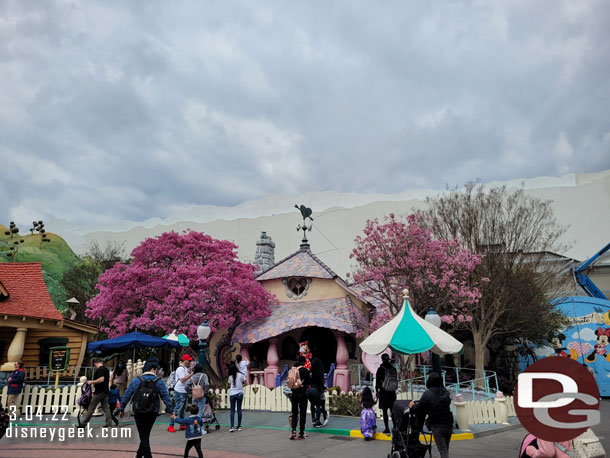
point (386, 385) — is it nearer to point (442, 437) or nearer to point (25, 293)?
point (442, 437)

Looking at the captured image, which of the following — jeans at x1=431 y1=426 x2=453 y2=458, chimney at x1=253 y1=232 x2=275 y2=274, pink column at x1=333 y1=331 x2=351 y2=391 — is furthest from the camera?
chimney at x1=253 y1=232 x2=275 y2=274

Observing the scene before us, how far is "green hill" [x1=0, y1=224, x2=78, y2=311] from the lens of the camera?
43375 mm

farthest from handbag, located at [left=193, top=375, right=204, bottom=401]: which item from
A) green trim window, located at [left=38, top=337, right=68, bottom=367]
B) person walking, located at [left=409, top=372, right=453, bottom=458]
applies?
green trim window, located at [left=38, top=337, right=68, bottom=367]

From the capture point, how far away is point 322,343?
66.1 ft

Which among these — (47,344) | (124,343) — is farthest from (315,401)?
(47,344)

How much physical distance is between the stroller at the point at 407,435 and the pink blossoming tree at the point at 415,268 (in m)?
9.77

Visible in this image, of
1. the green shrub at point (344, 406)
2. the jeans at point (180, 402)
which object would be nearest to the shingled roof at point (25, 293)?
the jeans at point (180, 402)

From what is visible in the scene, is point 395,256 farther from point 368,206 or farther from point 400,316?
point 368,206

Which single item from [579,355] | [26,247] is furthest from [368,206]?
[26,247]

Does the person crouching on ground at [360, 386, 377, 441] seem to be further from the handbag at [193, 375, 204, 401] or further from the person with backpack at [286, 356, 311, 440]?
the handbag at [193, 375, 204, 401]

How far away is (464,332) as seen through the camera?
2189 centimetres

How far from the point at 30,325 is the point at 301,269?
10.9 m

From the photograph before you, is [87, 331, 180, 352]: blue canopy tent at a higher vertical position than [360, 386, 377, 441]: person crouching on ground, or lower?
higher

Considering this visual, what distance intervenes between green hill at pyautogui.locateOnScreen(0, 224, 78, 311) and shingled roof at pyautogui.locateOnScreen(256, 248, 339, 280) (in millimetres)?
Result: 25892
